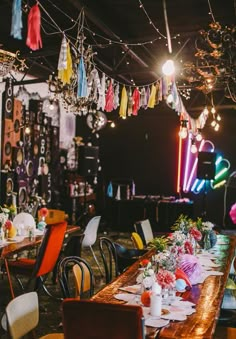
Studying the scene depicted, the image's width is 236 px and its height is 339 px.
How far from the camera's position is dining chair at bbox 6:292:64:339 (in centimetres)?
239

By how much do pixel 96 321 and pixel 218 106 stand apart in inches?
393

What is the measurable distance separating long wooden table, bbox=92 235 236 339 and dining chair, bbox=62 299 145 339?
0.58 feet

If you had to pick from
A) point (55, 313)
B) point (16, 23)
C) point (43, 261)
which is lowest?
point (55, 313)

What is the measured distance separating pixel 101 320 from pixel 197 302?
2.94 feet

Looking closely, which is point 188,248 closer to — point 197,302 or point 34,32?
point 197,302

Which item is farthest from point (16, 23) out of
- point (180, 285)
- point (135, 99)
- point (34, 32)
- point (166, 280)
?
point (135, 99)

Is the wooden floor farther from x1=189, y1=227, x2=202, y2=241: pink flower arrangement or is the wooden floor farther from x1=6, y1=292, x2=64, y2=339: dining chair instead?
x1=6, y1=292, x2=64, y2=339: dining chair

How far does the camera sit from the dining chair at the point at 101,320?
2244 mm

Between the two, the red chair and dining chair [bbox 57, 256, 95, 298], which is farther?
the red chair

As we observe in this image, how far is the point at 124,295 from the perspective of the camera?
3072 millimetres

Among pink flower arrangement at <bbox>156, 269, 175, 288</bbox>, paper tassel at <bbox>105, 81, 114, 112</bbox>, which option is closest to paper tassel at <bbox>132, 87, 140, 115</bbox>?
paper tassel at <bbox>105, 81, 114, 112</bbox>

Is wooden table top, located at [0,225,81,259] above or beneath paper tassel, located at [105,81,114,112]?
beneath

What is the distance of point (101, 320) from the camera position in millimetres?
2309

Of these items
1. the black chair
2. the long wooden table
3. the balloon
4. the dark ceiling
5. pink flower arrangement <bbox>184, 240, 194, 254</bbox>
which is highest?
the dark ceiling
